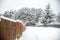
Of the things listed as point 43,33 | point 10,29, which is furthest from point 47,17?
point 10,29

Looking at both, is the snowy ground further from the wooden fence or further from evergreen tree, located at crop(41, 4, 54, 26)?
the wooden fence

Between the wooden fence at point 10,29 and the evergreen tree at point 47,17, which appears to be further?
the evergreen tree at point 47,17

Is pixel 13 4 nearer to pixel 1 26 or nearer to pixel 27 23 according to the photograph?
pixel 27 23

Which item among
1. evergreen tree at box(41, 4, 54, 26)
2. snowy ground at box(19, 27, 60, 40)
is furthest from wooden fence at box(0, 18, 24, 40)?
evergreen tree at box(41, 4, 54, 26)

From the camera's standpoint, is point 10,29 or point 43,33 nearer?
point 10,29

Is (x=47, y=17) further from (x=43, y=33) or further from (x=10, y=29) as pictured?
(x=10, y=29)

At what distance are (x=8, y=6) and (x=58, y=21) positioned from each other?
3.58ft

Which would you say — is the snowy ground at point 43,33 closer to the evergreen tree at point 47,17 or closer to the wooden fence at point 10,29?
the evergreen tree at point 47,17

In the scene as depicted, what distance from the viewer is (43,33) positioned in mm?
2576

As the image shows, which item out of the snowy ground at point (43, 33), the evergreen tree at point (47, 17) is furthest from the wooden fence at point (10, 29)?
the evergreen tree at point (47, 17)

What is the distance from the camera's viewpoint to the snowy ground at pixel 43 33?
8.38 feet

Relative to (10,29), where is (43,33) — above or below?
below

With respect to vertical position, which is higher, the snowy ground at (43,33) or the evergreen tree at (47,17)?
the evergreen tree at (47,17)

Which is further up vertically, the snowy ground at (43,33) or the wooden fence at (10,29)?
the wooden fence at (10,29)
